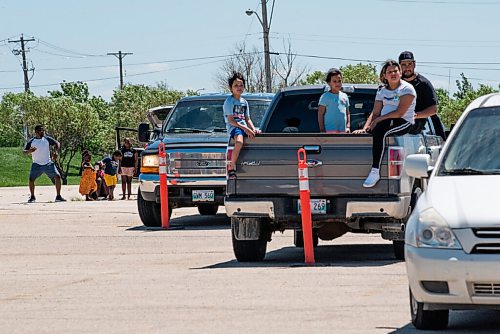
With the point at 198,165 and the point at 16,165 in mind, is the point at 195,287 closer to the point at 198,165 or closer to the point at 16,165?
the point at 198,165

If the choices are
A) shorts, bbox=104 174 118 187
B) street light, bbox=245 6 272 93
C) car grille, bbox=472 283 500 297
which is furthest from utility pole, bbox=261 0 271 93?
car grille, bbox=472 283 500 297

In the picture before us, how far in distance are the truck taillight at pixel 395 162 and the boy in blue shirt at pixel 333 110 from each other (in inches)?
54.8

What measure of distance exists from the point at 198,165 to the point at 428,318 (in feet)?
38.0

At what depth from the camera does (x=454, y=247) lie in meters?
8.43

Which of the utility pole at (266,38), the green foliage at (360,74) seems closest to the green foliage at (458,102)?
the green foliage at (360,74)

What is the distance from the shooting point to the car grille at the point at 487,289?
8.32 meters

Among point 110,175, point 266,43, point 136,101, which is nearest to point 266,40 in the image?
point 266,43

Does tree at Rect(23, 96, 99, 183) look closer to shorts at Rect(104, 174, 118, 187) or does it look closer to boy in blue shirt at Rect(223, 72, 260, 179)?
shorts at Rect(104, 174, 118, 187)

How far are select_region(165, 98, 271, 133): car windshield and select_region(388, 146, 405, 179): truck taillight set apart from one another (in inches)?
294

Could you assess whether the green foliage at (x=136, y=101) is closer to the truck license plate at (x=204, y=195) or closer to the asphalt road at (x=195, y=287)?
the truck license plate at (x=204, y=195)

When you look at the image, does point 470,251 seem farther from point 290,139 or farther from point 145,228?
point 145,228

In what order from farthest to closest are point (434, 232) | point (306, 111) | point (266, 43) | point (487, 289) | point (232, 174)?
point (266, 43)
point (306, 111)
point (232, 174)
point (434, 232)
point (487, 289)

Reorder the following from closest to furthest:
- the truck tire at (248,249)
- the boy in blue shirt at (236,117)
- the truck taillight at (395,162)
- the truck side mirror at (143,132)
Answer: the truck taillight at (395,162)
the boy in blue shirt at (236,117)
the truck tire at (248,249)
the truck side mirror at (143,132)

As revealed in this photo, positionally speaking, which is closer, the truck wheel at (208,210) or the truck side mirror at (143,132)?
the truck side mirror at (143,132)
